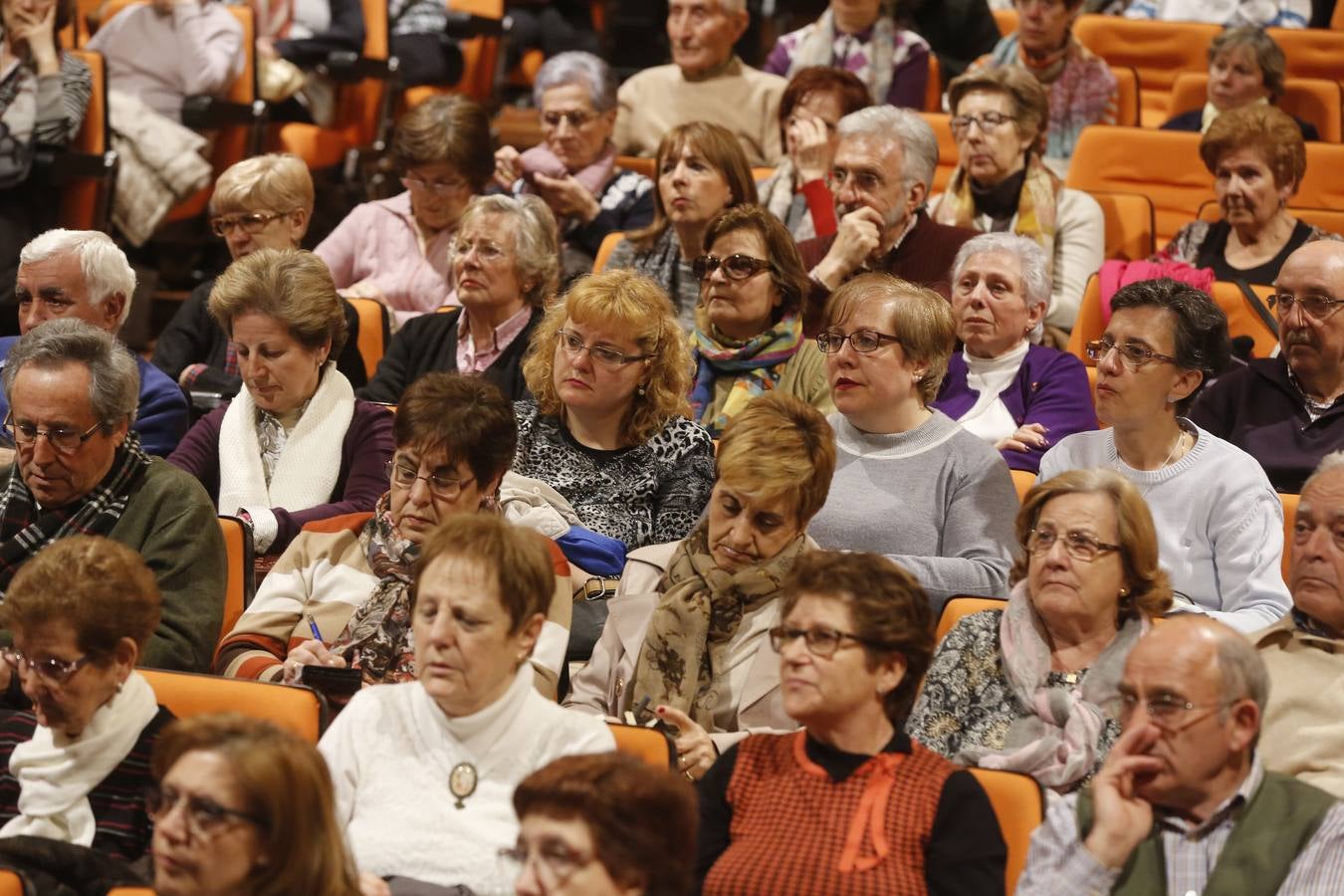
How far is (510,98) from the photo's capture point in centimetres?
655

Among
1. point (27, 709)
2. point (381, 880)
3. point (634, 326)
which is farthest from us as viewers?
point (634, 326)

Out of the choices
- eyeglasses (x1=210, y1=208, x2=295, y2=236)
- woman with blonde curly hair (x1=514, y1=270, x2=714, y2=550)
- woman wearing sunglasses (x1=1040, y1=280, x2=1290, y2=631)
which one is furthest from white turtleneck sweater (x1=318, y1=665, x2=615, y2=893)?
eyeglasses (x1=210, y1=208, x2=295, y2=236)

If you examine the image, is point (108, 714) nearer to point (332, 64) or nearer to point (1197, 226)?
point (1197, 226)

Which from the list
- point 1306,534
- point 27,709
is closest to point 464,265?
point 27,709

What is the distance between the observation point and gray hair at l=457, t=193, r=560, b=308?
3.80 metres

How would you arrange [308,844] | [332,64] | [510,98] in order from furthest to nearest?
1. [510,98]
2. [332,64]
3. [308,844]

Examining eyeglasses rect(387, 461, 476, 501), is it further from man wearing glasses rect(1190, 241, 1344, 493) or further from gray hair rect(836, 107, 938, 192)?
gray hair rect(836, 107, 938, 192)

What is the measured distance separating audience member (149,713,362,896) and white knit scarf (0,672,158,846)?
352 mm

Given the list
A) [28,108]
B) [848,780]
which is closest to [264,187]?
[28,108]

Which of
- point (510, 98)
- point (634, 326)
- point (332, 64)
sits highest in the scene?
point (634, 326)

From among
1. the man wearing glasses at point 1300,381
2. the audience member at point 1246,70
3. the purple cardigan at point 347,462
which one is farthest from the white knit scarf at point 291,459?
the audience member at point 1246,70

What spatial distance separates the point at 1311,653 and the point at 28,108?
3390 millimetres

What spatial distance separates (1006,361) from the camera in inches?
139

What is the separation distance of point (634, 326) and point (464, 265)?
0.84m
